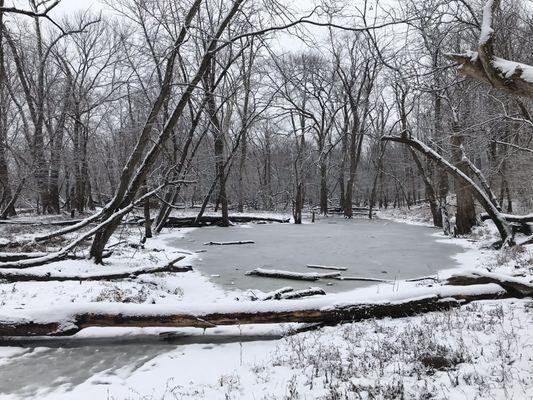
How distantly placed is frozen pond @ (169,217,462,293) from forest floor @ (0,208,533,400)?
349cm

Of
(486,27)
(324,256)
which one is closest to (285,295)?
(486,27)

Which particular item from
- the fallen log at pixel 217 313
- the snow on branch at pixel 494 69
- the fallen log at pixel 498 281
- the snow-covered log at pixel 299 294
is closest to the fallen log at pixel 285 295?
the snow-covered log at pixel 299 294

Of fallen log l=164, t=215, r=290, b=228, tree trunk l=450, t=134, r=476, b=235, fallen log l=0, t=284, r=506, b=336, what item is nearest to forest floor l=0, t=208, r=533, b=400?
fallen log l=0, t=284, r=506, b=336

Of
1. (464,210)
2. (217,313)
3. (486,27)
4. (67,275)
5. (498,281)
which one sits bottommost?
(217,313)

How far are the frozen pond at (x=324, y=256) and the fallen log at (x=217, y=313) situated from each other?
283 cm

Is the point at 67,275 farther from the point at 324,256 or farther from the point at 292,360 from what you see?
the point at 324,256

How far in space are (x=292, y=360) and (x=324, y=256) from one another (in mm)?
9409

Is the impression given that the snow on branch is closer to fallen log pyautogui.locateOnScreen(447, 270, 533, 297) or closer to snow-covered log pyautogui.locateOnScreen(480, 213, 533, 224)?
fallen log pyautogui.locateOnScreen(447, 270, 533, 297)

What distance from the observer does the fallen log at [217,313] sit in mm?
5629

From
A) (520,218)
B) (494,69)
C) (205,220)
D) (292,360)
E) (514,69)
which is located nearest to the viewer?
(514,69)

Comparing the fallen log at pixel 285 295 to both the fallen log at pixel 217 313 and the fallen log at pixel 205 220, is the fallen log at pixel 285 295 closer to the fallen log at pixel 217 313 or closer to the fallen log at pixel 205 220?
the fallen log at pixel 217 313

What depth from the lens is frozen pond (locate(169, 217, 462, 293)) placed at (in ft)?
34.0

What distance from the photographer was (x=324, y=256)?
14.1 metres

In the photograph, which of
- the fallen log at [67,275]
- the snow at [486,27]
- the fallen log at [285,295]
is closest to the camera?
the snow at [486,27]
